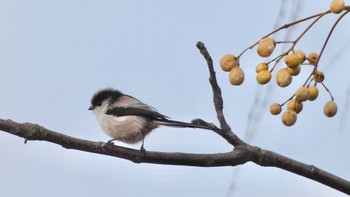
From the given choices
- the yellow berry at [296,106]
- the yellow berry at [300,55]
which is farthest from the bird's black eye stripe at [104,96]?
the yellow berry at [300,55]

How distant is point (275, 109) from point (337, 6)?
1.84 ft

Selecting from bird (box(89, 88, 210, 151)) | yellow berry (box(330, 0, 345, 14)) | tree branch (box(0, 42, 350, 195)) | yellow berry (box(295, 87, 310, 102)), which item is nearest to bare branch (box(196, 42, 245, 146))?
tree branch (box(0, 42, 350, 195))

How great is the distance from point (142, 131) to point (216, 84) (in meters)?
1.55

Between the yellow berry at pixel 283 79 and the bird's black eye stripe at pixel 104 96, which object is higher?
the bird's black eye stripe at pixel 104 96

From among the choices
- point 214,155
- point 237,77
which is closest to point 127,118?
point 214,155

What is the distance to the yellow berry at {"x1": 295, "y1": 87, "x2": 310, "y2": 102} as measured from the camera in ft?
7.22

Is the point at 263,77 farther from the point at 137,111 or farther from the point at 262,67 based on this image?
the point at 137,111

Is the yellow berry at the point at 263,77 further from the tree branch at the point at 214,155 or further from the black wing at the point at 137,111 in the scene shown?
the black wing at the point at 137,111

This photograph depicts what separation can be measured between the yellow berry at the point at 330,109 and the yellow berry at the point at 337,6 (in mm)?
472

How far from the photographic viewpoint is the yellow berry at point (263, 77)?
7.13 ft

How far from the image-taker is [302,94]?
7.22 ft

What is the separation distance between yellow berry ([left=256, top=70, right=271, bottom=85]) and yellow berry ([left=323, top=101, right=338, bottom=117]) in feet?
0.81

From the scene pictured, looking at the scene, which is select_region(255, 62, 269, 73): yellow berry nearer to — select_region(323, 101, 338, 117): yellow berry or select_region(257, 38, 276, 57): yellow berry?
select_region(257, 38, 276, 57): yellow berry

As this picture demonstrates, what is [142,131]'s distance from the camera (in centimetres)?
389
